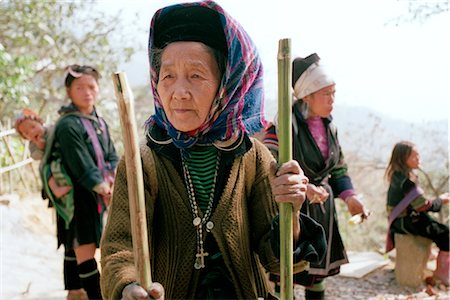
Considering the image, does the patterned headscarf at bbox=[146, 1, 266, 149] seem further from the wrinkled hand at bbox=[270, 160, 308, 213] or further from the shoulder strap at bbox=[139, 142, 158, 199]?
the wrinkled hand at bbox=[270, 160, 308, 213]

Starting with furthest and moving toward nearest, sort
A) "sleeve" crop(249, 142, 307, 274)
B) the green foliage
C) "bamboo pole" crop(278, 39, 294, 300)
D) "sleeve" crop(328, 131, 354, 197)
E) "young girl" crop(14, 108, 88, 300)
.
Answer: the green foliage → "young girl" crop(14, 108, 88, 300) → "sleeve" crop(328, 131, 354, 197) → "sleeve" crop(249, 142, 307, 274) → "bamboo pole" crop(278, 39, 294, 300)

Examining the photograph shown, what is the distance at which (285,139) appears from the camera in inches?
57.0

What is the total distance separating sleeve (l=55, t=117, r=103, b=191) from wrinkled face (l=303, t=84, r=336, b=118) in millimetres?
1672

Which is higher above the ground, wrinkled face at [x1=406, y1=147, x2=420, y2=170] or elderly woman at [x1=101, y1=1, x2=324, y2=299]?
elderly woman at [x1=101, y1=1, x2=324, y2=299]

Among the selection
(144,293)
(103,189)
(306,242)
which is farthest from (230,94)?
(103,189)

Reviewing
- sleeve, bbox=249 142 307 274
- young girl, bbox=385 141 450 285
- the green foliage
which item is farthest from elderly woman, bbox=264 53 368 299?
the green foliage

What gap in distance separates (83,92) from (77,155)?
54cm

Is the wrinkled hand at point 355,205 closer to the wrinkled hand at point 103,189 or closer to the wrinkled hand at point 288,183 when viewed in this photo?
the wrinkled hand at point 103,189

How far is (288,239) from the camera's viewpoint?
151 centimetres

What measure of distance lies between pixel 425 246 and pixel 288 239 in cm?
428

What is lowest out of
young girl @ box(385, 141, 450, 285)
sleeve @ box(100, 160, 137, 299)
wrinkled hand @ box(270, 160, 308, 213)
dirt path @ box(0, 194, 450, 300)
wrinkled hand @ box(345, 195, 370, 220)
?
dirt path @ box(0, 194, 450, 300)

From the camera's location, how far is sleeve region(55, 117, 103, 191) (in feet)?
12.6

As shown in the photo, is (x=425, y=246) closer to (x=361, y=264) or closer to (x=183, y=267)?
(x=361, y=264)

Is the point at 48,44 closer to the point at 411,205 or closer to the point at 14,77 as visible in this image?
the point at 14,77
